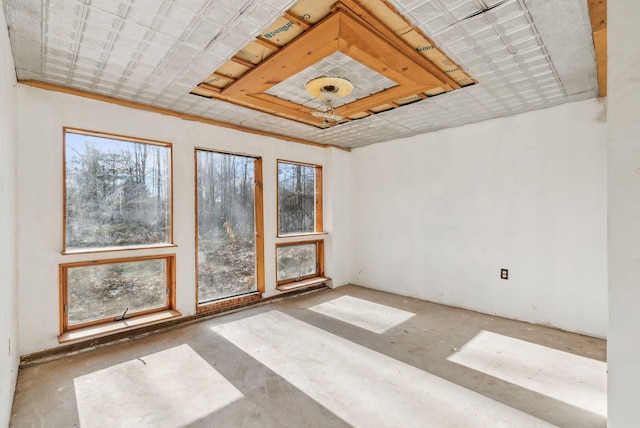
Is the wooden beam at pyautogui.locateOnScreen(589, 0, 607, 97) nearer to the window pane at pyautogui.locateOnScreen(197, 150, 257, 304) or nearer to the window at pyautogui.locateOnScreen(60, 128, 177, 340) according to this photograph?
the window pane at pyautogui.locateOnScreen(197, 150, 257, 304)

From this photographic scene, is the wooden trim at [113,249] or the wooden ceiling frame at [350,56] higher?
the wooden ceiling frame at [350,56]

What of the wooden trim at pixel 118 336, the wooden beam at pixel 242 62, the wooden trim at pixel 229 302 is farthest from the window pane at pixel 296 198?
the wooden beam at pixel 242 62

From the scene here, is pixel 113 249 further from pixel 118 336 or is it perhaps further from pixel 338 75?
pixel 338 75

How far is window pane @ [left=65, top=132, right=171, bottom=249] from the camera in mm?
2908

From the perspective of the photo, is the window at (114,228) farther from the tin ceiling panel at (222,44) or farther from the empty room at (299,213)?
the tin ceiling panel at (222,44)

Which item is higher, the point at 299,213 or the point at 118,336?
the point at 299,213

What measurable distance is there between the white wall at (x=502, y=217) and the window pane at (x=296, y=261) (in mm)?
1071

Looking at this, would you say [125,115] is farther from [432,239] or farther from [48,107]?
[432,239]

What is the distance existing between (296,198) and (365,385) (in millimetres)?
3233

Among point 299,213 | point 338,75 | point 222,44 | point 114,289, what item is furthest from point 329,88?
point 114,289

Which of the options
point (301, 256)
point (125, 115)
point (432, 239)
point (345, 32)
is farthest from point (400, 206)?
point (125, 115)

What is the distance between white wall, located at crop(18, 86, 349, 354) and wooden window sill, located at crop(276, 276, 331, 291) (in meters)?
1.38

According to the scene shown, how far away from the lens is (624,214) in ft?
3.26

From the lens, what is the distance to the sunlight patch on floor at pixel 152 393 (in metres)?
1.92
